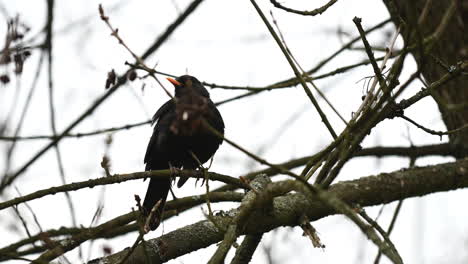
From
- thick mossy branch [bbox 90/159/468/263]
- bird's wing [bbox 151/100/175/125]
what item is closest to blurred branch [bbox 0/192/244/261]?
thick mossy branch [bbox 90/159/468/263]

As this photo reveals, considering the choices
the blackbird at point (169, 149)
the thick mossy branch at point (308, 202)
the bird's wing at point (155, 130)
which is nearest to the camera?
the thick mossy branch at point (308, 202)

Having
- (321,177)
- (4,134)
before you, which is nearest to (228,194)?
(321,177)

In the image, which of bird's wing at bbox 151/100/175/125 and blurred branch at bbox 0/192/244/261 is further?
bird's wing at bbox 151/100/175/125

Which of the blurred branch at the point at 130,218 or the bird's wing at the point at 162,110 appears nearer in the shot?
the blurred branch at the point at 130,218

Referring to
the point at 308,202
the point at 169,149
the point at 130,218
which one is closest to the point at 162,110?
the point at 169,149

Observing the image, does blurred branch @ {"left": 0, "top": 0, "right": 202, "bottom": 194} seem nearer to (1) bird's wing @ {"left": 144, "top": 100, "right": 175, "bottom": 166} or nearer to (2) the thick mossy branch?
(1) bird's wing @ {"left": 144, "top": 100, "right": 175, "bottom": 166}

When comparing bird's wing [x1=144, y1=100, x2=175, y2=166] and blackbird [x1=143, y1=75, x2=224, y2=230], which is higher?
bird's wing [x1=144, y1=100, x2=175, y2=166]

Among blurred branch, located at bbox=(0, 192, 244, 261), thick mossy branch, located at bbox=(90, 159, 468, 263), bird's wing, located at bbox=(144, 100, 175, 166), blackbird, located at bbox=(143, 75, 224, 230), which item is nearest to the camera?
thick mossy branch, located at bbox=(90, 159, 468, 263)

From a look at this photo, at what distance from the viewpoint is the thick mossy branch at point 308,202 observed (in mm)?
3311

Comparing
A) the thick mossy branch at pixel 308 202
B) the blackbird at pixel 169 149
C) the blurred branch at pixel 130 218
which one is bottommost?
the thick mossy branch at pixel 308 202

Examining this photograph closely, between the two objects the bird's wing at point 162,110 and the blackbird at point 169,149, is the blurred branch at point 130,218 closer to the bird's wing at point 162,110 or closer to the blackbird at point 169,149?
the blackbird at point 169,149

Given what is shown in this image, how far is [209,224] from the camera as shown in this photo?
354 cm

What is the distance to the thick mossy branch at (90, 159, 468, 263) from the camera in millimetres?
3311

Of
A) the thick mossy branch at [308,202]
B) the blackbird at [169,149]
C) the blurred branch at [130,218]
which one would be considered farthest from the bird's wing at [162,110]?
the thick mossy branch at [308,202]
